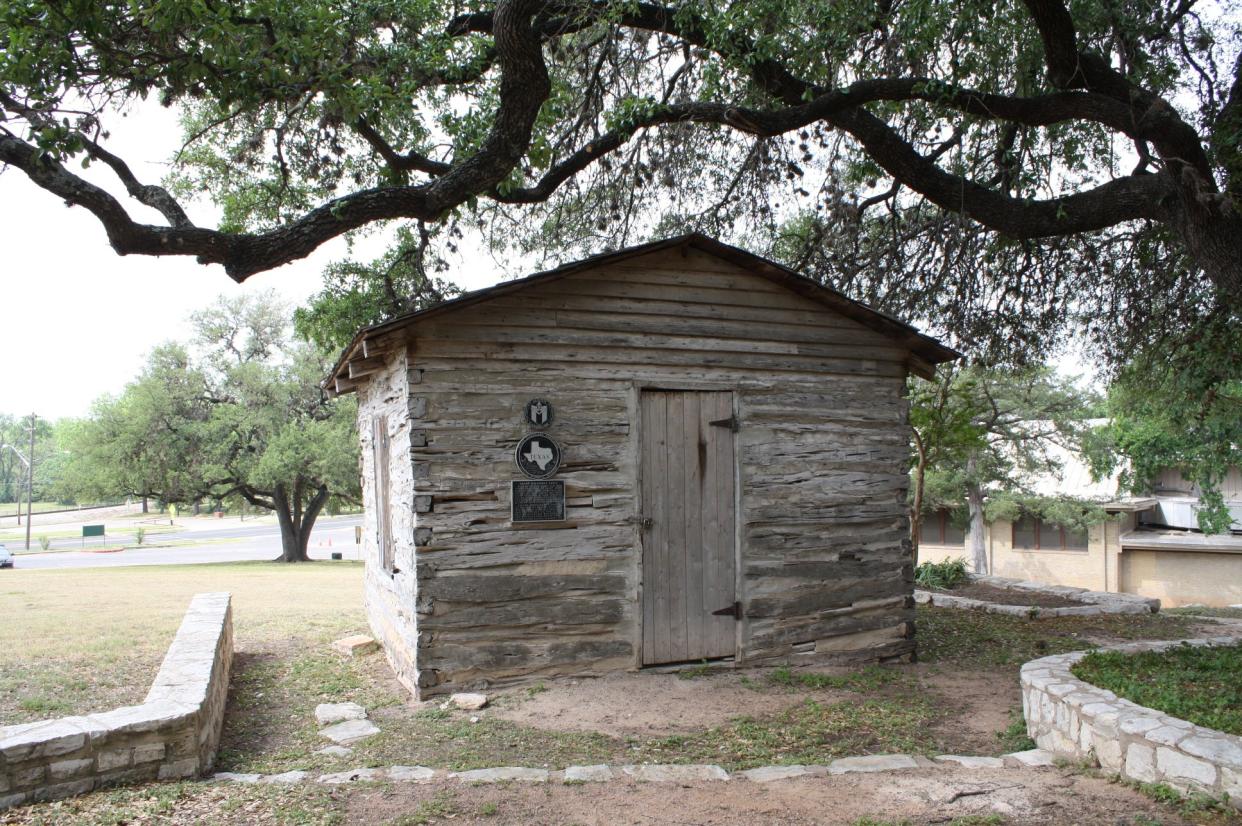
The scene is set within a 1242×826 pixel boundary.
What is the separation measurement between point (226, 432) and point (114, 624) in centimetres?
1804

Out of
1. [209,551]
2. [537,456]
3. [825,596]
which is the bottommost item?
[209,551]

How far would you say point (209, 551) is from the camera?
118ft

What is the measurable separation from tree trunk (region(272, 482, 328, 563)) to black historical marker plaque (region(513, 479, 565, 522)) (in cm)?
2307

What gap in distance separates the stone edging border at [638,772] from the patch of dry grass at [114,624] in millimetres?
2644

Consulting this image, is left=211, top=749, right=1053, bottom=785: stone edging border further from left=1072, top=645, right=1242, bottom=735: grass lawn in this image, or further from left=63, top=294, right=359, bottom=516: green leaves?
left=63, top=294, right=359, bottom=516: green leaves

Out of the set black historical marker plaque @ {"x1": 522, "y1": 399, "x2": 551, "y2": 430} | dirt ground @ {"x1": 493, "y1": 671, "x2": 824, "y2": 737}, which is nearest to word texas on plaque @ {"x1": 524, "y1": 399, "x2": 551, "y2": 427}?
black historical marker plaque @ {"x1": 522, "y1": 399, "x2": 551, "y2": 430}

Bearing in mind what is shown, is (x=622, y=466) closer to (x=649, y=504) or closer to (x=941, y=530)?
(x=649, y=504)

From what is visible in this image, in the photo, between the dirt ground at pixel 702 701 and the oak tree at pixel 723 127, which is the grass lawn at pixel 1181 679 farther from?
the oak tree at pixel 723 127

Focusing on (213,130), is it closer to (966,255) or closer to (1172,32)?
(966,255)

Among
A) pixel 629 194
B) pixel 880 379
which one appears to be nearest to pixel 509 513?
pixel 880 379

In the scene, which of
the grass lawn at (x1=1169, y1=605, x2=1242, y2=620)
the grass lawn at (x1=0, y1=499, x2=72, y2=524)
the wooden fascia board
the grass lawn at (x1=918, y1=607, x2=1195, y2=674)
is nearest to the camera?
the wooden fascia board

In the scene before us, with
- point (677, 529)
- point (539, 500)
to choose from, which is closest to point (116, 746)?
point (539, 500)

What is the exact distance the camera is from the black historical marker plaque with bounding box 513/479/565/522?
7.09 m

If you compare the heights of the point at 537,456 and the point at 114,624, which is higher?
the point at 537,456
